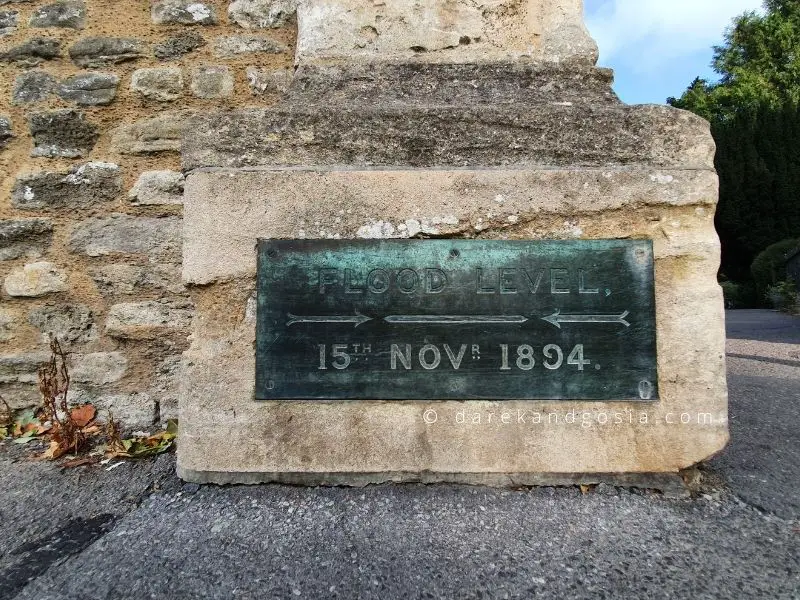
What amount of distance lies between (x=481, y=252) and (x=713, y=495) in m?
1.00

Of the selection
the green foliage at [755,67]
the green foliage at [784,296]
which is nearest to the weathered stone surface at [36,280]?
the green foliage at [784,296]

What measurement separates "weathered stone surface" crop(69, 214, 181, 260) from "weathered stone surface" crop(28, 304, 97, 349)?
0.28 meters

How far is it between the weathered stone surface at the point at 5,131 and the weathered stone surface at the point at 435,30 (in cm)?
163

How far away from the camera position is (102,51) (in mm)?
2541

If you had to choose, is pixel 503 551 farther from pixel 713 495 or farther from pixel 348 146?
pixel 348 146

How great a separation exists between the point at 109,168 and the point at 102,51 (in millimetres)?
599

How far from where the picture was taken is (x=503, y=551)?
1245mm

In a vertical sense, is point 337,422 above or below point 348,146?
below

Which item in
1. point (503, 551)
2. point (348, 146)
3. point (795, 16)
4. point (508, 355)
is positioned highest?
point (795, 16)

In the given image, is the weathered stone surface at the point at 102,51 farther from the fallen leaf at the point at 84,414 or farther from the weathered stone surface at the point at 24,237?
the fallen leaf at the point at 84,414

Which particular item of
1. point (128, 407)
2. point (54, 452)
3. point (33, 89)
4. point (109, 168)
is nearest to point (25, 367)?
point (128, 407)

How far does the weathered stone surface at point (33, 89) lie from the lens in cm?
252

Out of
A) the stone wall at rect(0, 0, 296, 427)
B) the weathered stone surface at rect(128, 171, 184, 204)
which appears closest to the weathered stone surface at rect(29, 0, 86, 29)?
the stone wall at rect(0, 0, 296, 427)

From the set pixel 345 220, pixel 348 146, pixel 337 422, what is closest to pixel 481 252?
pixel 345 220
